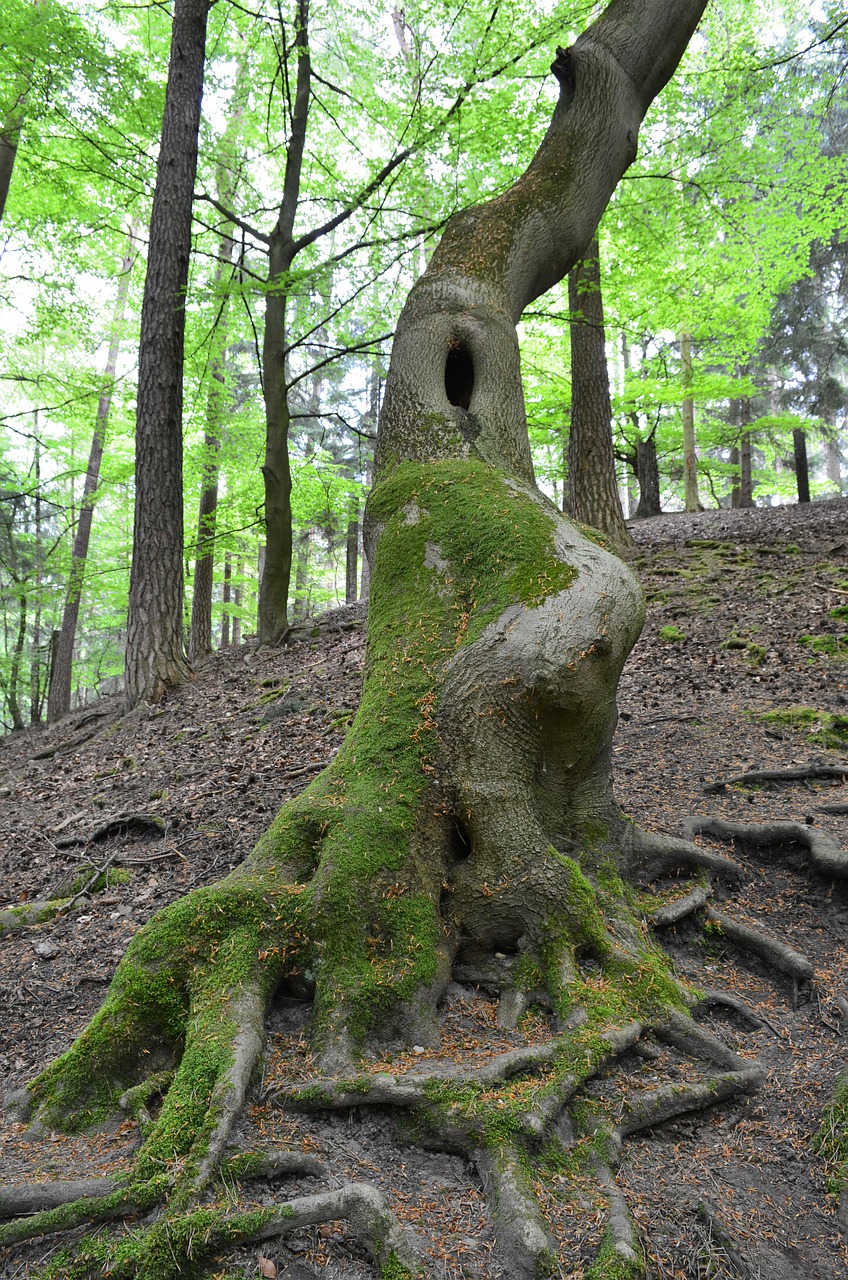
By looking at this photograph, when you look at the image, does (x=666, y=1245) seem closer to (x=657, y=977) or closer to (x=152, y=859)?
(x=657, y=977)

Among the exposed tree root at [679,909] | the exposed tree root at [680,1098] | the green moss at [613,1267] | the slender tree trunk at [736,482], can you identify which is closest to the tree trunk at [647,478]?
the slender tree trunk at [736,482]

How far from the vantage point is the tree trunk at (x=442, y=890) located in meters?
2.19

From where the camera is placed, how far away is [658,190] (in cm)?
903

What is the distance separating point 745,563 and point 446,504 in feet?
23.2

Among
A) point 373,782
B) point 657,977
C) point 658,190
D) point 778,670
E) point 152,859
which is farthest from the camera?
point 658,190

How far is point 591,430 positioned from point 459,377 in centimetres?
565

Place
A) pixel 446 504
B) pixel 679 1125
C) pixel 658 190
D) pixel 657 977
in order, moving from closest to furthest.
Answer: pixel 679 1125, pixel 657 977, pixel 446 504, pixel 658 190

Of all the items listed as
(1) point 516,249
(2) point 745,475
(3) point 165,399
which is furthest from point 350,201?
(2) point 745,475

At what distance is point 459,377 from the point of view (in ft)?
15.5

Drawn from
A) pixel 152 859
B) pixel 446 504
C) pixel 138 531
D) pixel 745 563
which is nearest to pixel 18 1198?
pixel 152 859

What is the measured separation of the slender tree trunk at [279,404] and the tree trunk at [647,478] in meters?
8.44

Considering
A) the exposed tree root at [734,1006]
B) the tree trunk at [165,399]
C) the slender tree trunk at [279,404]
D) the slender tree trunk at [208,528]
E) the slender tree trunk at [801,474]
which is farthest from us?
the slender tree trunk at [801,474]

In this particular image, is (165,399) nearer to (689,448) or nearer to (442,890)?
(442,890)

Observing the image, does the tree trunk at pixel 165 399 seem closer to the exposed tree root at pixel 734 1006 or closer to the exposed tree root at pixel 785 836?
the exposed tree root at pixel 785 836
